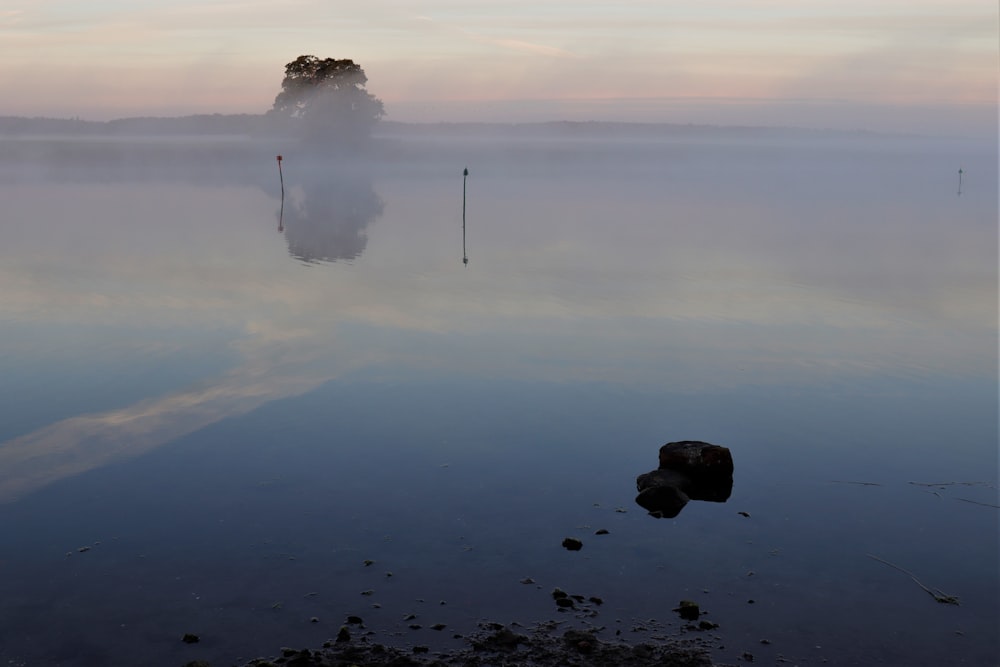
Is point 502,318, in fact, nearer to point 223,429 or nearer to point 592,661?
point 223,429

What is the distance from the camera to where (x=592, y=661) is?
462 inches

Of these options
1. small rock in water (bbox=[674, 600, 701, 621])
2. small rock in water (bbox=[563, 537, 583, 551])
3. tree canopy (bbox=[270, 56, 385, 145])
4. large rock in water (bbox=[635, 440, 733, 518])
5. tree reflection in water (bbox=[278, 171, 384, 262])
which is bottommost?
small rock in water (bbox=[674, 600, 701, 621])

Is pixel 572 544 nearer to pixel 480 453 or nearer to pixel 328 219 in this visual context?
pixel 480 453

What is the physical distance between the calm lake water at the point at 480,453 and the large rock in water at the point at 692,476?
449 millimetres

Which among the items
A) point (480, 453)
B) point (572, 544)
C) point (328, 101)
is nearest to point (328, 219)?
point (480, 453)

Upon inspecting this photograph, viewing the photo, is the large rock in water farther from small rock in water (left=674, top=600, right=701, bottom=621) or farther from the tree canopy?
the tree canopy

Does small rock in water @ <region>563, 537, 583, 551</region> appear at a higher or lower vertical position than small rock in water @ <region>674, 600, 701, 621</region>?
higher

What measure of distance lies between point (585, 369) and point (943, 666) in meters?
14.8

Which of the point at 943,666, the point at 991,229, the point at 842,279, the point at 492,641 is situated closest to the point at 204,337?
the point at 492,641

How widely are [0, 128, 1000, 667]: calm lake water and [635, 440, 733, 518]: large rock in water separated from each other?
449mm

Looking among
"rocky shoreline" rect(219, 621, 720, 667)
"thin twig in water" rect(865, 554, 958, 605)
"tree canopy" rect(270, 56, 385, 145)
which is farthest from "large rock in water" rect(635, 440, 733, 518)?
"tree canopy" rect(270, 56, 385, 145)

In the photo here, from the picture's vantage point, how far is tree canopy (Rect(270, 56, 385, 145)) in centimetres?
17362

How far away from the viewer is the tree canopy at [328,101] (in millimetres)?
173625

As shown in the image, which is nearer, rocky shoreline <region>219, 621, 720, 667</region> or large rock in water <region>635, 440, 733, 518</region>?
rocky shoreline <region>219, 621, 720, 667</region>
